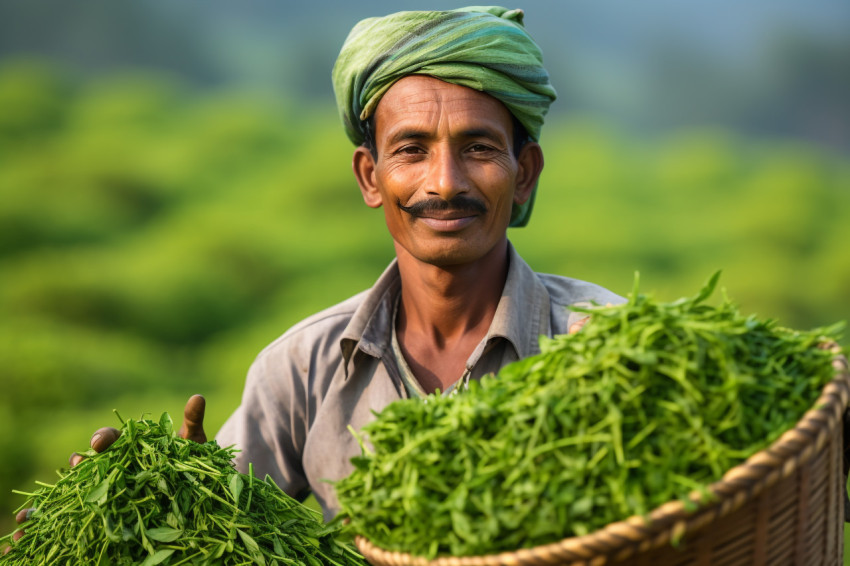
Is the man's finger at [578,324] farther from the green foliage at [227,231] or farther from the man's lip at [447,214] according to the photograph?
the green foliage at [227,231]

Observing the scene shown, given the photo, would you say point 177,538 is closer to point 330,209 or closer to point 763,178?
point 330,209

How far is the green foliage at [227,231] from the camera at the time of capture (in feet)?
17.8

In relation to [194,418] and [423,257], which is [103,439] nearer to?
[194,418]

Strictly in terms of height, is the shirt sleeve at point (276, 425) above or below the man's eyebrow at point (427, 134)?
below

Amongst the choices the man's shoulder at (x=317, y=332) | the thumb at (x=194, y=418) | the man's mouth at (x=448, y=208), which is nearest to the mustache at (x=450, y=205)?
the man's mouth at (x=448, y=208)

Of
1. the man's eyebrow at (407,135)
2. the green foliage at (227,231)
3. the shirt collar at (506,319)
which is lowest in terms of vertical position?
the green foliage at (227,231)

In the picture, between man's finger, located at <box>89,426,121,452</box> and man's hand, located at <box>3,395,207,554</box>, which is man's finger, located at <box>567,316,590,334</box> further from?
man's finger, located at <box>89,426,121,452</box>

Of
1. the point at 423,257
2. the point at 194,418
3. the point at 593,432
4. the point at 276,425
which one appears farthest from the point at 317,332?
the point at 593,432

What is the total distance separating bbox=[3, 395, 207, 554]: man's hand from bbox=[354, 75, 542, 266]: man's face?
62cm

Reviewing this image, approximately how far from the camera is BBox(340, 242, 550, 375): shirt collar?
223cm

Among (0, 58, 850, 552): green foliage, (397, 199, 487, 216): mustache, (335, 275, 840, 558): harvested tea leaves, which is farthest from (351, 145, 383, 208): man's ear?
(0, 58, 850, 552): green foliage

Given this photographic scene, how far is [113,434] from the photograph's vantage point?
1749mm

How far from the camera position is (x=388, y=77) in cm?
217

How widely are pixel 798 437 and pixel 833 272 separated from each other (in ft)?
17.0
